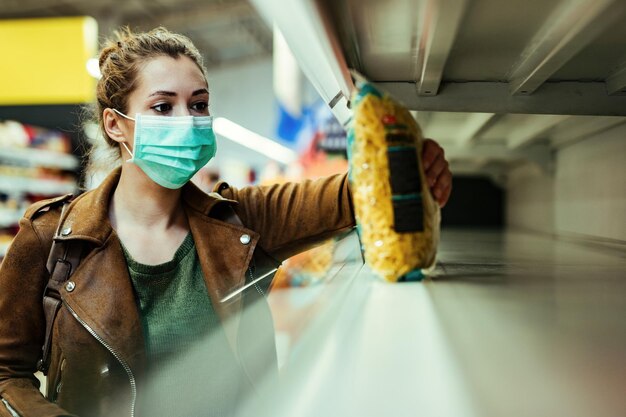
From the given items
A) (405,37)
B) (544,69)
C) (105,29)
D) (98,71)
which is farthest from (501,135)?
(105,29)

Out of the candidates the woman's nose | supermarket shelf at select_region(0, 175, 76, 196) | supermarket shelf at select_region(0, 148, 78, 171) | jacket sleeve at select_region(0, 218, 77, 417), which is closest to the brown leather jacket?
jacket sleeve at select_region(0, 218, 77, 417)

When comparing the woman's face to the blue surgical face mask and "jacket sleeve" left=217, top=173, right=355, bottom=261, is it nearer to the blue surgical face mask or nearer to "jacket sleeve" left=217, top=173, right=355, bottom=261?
the blue surgical face mask

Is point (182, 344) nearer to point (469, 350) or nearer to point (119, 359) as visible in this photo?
point (119, 359)

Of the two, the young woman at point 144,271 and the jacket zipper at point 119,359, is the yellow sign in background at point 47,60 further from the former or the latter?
the jacket zipper at point 119,359

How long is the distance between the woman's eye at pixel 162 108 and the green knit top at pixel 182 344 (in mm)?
329

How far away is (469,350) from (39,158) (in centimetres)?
539

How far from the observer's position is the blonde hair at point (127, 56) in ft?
3.77

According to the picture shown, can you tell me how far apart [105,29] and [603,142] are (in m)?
8.29

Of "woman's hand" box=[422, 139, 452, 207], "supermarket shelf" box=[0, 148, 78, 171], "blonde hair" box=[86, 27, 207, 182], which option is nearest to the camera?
"woman's hand" box=[422, 139, 452, 207]

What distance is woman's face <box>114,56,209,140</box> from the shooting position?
3.71 feet

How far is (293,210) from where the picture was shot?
142cm

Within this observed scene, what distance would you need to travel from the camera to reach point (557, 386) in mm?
506

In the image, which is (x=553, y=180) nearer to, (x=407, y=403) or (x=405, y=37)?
(x=405, y=37)

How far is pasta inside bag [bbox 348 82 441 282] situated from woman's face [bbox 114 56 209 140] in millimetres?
389
